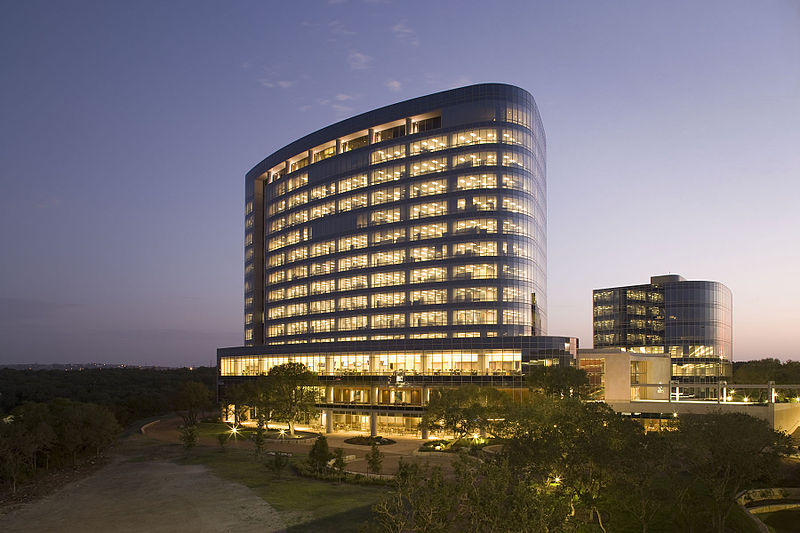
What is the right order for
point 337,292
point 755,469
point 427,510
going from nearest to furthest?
1. point 427,510
2. point 755,469
3. point 337,292

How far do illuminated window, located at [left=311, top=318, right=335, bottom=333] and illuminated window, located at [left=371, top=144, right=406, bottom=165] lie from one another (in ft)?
131

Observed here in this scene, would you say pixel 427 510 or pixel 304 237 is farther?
pixel 304 237

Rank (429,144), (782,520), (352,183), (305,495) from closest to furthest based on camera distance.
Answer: (305,495) < (782,520) < (429,144) < (352,183)

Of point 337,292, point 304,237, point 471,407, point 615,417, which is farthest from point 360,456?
point 304,237

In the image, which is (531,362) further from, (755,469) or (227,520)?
(227,520)

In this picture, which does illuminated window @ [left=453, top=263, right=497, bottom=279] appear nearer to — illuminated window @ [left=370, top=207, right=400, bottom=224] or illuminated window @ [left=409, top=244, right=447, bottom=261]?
illuminated window @ [left=409, top=244, right=447, bottom=261]

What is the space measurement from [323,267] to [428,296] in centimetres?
3316

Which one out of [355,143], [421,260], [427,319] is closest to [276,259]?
[355,143]

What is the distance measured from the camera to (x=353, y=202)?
144m

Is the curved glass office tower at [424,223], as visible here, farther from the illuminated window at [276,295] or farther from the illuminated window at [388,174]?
the illuminated window at [276,295]

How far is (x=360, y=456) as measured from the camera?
80.4m

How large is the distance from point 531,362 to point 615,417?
55596mm

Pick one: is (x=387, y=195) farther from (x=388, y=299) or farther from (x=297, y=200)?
(x=297, y=200)

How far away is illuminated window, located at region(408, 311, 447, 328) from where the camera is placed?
128 m
